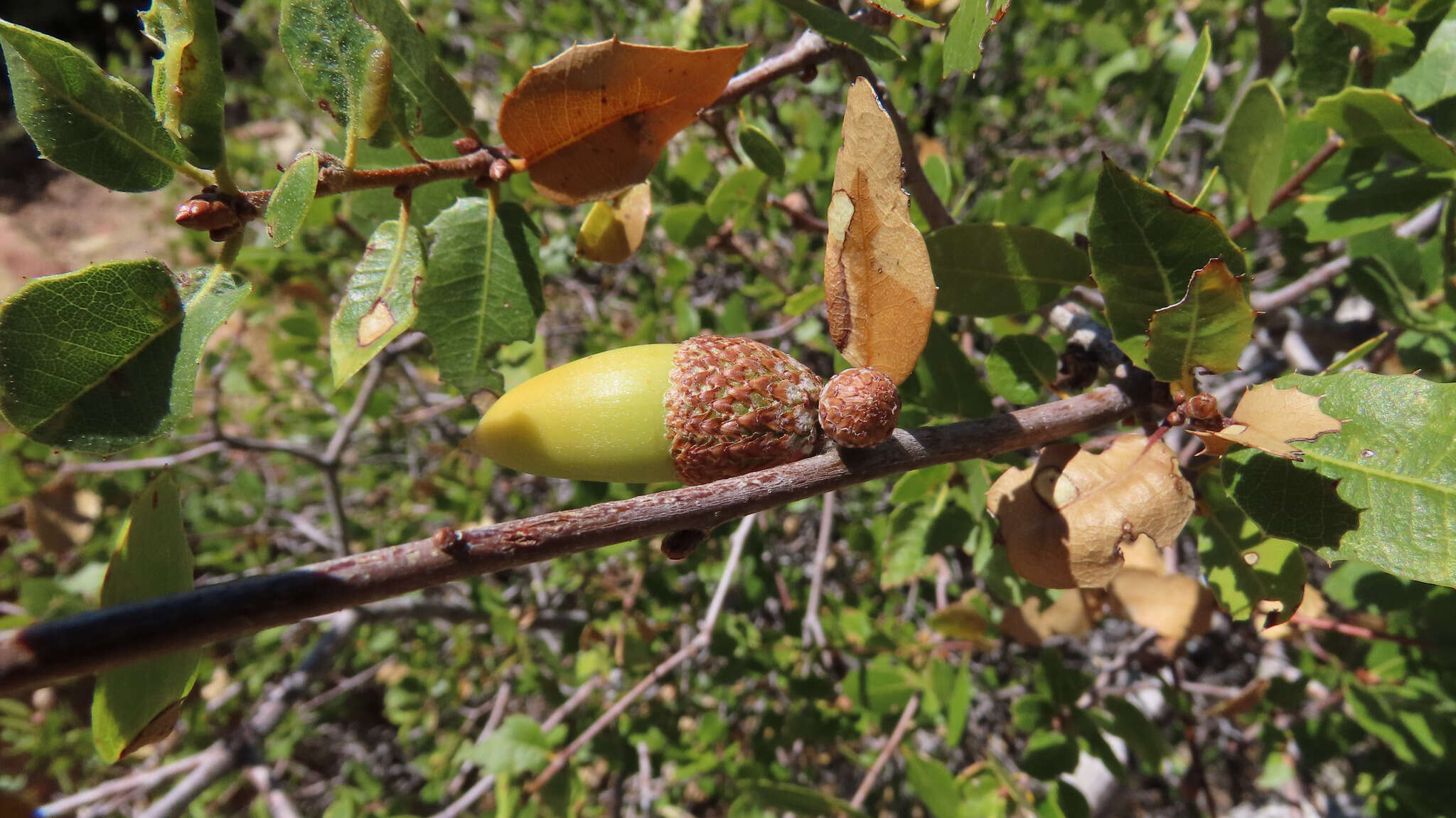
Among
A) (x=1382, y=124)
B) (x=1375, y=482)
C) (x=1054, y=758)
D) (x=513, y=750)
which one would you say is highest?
(x=1382, y=124)

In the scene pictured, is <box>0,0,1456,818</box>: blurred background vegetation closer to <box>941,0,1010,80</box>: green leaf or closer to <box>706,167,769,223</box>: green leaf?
<box>706,167,769,223</box>: green leaf

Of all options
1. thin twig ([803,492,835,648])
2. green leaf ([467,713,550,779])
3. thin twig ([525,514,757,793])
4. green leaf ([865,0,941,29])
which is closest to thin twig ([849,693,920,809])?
thin twig ([803,492,835,648])

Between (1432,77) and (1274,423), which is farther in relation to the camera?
(1432,77)

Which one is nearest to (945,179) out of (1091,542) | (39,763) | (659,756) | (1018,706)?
(1091,542)

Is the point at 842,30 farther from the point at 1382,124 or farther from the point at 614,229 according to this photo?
the point at 1382,124

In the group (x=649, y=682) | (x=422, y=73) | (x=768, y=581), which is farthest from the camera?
(x=768, y=581)

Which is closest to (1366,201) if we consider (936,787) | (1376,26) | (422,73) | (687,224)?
(1376,26)
